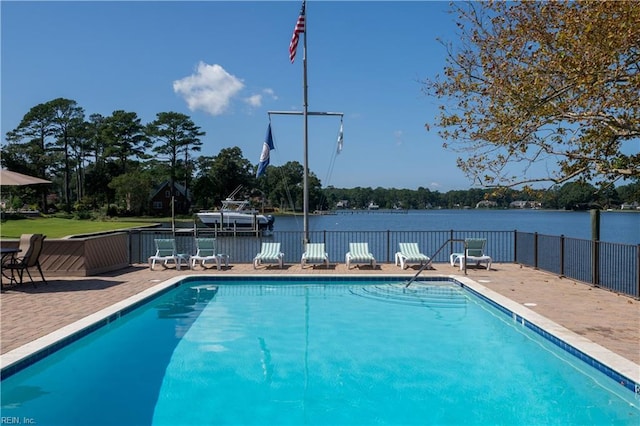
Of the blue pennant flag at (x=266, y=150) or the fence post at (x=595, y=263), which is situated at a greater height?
the blue pennant flag at (x=266, y=150)

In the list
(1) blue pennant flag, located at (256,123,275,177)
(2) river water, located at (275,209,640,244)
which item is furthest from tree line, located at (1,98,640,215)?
(1) blue pennant flag, located at (256,123,275,177)

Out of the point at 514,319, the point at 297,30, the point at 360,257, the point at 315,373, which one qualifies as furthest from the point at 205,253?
the point at 514,319

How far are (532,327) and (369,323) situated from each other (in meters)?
2.65

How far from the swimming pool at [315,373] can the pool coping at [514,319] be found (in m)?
0.09

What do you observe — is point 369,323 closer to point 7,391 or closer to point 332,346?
point 332,346

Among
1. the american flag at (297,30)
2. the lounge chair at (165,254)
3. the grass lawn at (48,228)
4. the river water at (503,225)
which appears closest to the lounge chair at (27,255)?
the lounge chair at (165,254)

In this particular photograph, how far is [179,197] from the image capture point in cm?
6512

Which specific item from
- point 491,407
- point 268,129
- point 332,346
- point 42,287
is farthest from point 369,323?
point 268,129

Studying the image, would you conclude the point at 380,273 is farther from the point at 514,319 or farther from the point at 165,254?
the point at 165,254

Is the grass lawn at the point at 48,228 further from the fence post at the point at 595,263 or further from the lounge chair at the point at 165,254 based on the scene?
the fence post at the point at 595,263

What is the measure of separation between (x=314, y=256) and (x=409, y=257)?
8.65 feet

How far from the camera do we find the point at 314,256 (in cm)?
1313

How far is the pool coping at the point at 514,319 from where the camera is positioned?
508 cm

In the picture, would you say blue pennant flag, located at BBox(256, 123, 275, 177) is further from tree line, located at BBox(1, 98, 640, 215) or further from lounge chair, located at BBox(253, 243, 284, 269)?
tree line, located at BBox(1, 98, 640, 215)
